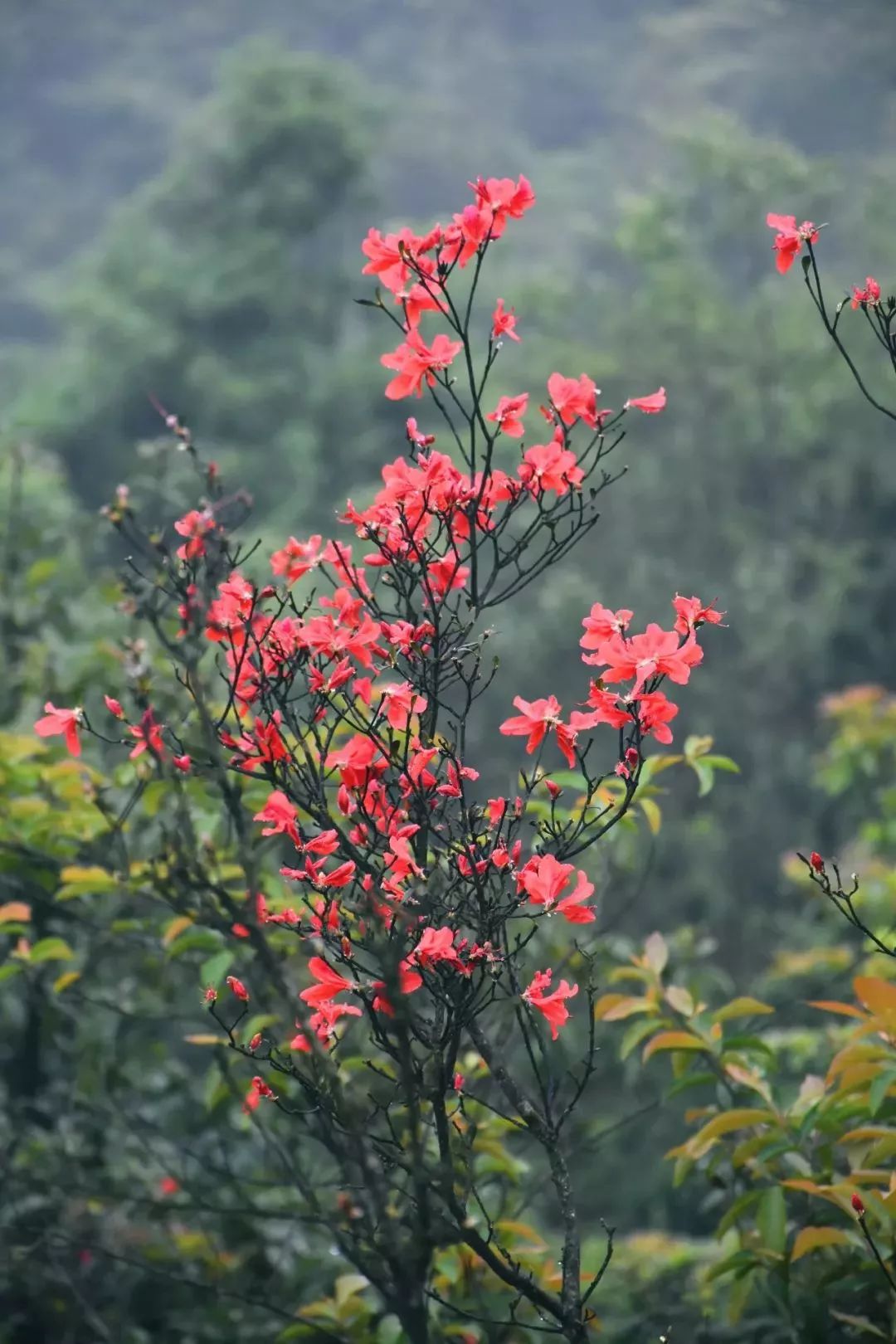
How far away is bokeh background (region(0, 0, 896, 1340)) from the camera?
7.58 metres

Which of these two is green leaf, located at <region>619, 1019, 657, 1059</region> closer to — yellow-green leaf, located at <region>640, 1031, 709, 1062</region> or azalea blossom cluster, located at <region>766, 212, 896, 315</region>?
yellow-green leaf, located at <region>640, 1031, 709, 1062</region>

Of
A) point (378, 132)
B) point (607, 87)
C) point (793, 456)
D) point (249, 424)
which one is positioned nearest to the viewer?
point (793, 456)

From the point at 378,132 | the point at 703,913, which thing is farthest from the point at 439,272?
the point at 378,132

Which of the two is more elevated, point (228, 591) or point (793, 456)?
point (793, 456)

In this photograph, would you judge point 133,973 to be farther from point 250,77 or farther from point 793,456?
point 250,77

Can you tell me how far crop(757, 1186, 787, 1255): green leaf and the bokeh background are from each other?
70.4 inches

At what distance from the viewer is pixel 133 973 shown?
2.91m

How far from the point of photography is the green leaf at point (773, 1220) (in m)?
1.55

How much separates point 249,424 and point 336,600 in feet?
29.4

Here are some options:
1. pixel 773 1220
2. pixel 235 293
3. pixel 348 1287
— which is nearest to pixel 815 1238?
pixel 773 1220

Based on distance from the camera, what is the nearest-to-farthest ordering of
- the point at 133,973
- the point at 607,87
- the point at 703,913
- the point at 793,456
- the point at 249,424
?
the point at 133,973 < the point at 703,913 < the point at 793,456 < the point at 249,424 < the point at 607,87

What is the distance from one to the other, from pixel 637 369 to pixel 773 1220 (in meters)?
7.84

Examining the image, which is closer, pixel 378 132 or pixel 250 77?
pixel 250 77

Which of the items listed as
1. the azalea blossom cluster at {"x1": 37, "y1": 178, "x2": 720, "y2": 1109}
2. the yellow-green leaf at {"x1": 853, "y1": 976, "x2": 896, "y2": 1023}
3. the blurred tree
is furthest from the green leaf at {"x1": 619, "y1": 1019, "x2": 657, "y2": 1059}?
the blurred tree
